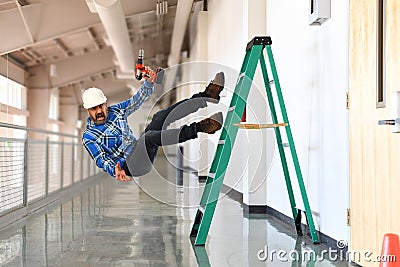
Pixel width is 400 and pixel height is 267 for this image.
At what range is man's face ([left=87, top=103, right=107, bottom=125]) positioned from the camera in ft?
13.5

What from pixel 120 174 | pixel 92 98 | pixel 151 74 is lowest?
pixel 120 174

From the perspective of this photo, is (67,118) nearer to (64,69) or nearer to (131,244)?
(64,69)

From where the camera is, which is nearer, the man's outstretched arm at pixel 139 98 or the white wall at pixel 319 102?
the white wall at pixel 319 102

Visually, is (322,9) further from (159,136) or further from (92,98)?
(92,98)

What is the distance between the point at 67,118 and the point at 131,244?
1792 cm

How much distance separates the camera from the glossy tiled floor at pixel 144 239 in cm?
366

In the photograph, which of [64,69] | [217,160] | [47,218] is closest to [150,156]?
[217,160]

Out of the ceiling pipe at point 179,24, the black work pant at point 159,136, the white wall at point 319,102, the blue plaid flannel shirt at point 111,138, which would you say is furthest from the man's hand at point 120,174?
the ceiling pipe at point 179,24

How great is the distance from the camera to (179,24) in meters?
10.8

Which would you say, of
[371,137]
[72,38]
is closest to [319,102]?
[371,137]

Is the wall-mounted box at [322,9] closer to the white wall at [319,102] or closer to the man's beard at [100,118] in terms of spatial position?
the white wall at [319,102]

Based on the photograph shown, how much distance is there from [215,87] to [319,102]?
34.3 inches

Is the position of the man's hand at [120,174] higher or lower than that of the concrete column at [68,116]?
lower

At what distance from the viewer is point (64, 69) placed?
16.1m
